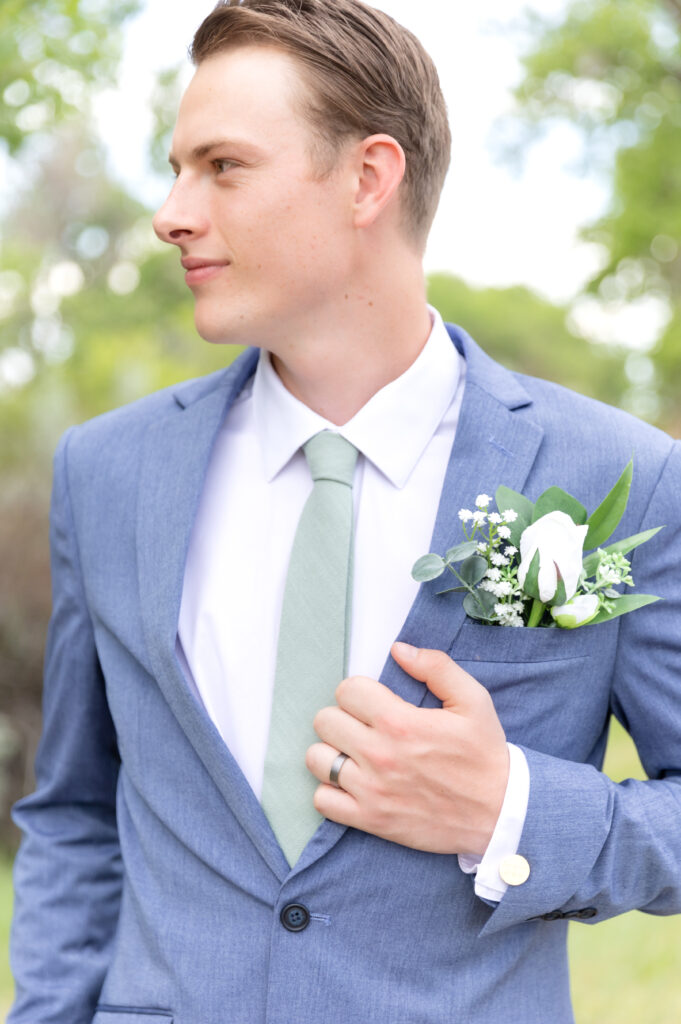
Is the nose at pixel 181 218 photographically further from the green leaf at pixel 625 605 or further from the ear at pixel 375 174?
the green leaf at pixel 625 605

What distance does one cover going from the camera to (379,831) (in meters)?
1.58

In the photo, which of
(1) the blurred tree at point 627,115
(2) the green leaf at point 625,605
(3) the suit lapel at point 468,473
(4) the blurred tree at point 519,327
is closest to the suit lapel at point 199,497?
(3) the suit lapel at point 468,473

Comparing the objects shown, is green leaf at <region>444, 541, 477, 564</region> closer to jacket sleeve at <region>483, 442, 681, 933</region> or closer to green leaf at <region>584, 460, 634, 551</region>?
green leaf at <region>584, 460, 634, 551</region>

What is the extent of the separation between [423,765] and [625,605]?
1.31 feet

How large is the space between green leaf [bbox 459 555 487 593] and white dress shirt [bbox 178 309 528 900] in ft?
0.47

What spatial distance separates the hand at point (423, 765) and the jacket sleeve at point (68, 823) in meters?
0.62

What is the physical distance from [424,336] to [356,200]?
11.5 inches

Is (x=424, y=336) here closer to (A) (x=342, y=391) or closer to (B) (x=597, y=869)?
(A) (x=342, y=391)

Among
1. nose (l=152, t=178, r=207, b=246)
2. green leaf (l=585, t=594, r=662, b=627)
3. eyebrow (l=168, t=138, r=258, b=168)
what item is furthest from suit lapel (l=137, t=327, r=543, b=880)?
eyebrow (l=168, t=138, r=258, b=168)

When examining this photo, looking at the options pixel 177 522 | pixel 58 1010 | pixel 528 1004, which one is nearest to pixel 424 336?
pixel 177 522

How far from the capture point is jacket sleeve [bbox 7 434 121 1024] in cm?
188

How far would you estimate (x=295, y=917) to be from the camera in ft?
5.27

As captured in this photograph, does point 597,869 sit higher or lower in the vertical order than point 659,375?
lower

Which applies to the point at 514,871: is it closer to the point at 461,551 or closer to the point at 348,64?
the point at 461,551
